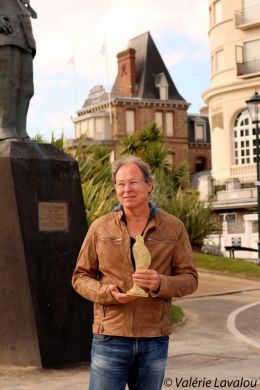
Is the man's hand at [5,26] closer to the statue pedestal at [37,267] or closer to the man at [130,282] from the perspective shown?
the statue pedestal at [37,267]

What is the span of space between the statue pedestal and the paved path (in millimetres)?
223

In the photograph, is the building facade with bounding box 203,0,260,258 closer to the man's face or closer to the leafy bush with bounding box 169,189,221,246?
the leafy bush with bounding box 169,189,221,246

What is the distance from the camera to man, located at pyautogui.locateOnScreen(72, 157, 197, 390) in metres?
4.16

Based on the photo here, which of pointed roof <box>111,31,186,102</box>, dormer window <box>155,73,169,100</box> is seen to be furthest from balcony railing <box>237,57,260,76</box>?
dormer window <box>155,73,169,100</box>

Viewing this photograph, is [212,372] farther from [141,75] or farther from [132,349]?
[141,75]

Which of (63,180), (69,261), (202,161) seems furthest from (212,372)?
(202,161)

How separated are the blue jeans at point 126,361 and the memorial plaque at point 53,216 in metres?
3.97

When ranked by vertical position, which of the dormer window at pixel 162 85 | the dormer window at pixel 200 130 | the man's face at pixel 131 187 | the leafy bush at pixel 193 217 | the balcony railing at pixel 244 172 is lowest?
the leafy bush at pixel 193 217

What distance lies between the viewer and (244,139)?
50.3m

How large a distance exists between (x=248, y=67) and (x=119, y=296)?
4655 cm

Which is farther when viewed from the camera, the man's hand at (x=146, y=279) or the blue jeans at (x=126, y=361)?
the blue jeans at (x=126, y=361)

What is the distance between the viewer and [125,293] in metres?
4.08

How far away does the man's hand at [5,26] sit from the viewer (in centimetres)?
855

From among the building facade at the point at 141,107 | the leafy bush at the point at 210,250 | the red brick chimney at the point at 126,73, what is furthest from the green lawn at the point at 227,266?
the red brick chimney at the point at 126,73
